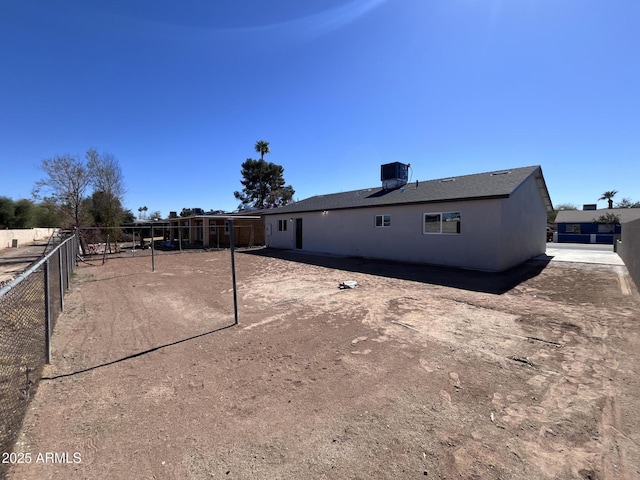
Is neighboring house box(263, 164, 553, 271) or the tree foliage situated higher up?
the tree foliage

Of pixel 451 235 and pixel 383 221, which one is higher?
pixel 383 221

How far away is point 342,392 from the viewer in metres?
3.11

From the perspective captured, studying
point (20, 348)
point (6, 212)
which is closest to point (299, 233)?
point (20, 348)

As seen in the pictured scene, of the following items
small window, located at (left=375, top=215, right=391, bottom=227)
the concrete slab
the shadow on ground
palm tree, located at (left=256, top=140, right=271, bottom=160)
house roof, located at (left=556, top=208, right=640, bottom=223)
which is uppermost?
palm tree, located at (left=256, top=140, right=271, bottom=160)

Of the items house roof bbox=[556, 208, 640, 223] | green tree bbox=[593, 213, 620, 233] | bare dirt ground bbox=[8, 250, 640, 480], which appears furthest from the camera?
house roof bbox=[556, 208, 640, 223]

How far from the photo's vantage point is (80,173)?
20.6 m

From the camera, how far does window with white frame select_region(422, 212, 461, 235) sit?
11375 mm

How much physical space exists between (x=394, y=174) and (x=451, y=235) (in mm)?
6848

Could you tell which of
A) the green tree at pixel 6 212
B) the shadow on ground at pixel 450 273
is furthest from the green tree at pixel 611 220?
the green tree at pixel 6 212

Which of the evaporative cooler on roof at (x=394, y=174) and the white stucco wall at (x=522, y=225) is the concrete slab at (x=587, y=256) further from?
the evaporative cooler on roof at (x=394, y=174)

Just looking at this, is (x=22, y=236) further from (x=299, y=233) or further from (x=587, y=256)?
(x=587, y=256)

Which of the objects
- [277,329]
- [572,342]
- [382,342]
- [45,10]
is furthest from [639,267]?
[45,10]

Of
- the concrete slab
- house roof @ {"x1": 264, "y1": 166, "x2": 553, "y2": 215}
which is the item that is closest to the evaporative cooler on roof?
house roof @ {"x1": 264, "y1": 166, "x2": 553, "y2": 215}

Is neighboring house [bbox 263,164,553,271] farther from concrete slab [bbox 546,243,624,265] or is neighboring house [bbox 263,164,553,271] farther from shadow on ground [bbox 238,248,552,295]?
concrete slab [bbox 546,243,624,265]
